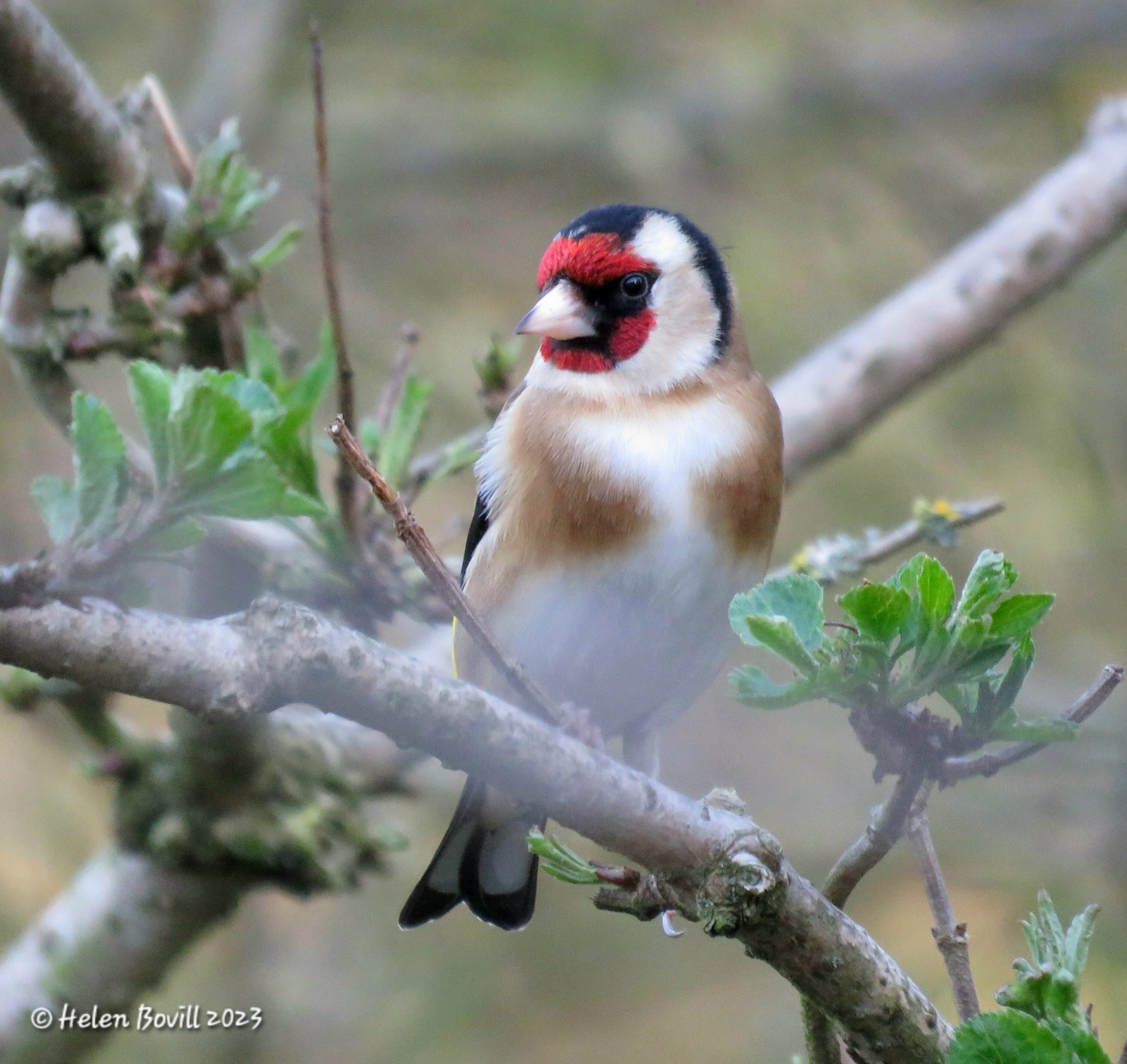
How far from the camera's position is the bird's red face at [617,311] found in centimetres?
256

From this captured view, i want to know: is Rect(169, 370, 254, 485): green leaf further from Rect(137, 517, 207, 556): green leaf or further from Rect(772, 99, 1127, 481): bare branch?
Rect(772, 99, 1127, 481): bare branch

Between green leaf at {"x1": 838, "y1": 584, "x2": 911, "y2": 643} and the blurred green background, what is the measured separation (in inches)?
91.1

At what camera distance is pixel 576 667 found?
2.54 metres

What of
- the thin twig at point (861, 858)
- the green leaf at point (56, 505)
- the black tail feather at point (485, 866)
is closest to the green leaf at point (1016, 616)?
the thin twig at point (861, 858)

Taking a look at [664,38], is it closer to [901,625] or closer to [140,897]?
[140,897]

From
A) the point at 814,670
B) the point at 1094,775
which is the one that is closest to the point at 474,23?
the point at 1094,775

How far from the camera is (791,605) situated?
4.44 feet

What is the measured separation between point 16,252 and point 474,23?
3382mm

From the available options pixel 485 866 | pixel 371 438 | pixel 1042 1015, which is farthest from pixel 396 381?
pixel 1042 1015

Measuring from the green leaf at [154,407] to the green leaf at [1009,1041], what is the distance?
101 cm

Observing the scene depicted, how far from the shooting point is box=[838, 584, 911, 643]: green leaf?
124cm

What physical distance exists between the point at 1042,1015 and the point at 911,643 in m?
0.36

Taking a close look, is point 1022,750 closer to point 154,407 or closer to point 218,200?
point 154,407

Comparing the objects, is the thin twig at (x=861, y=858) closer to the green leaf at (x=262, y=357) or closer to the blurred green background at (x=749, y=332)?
the green leaf at (x=262, y=357)
